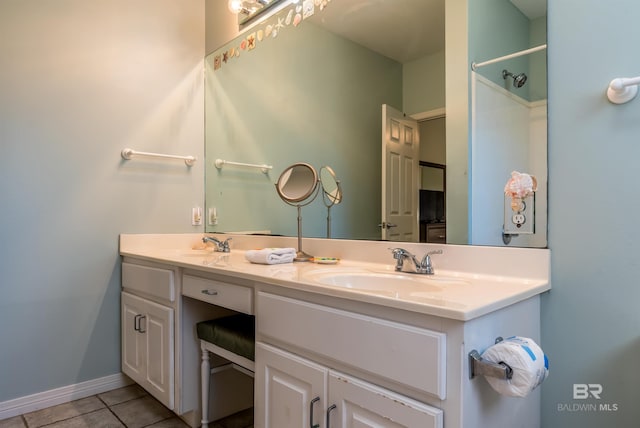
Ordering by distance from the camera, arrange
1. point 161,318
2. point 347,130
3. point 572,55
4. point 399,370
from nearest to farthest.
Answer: point 399,370 < point 572,55 < point 161,318 < point 347,130

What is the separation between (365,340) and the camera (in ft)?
2.95

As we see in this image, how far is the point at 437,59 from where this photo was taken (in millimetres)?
1459

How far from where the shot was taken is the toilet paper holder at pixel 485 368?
75cm

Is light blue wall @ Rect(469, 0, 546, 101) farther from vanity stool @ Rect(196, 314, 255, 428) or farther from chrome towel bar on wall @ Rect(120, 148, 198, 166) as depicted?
chrome towel bar on wall @ Rect(120, 148, 198, 166)

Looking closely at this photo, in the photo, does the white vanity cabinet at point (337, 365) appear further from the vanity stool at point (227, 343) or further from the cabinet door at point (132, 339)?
the cabinet door at point (132, 339)

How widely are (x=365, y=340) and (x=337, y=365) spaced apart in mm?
135

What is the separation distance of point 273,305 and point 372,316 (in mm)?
380

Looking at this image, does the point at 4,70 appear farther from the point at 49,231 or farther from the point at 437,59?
the point at 437,59

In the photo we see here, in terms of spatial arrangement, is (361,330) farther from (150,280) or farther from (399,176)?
(150,280)

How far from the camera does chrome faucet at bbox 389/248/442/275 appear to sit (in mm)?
1285

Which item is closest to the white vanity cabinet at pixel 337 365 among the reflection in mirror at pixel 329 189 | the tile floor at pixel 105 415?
the reflection in mirror at pixel 329 189

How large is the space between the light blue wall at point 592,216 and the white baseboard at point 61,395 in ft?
6.84

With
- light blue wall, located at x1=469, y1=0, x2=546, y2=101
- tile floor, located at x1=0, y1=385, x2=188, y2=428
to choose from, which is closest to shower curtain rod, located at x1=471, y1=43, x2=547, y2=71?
light blue wall, located at x1=469, y1=0, x2=546, y2=101

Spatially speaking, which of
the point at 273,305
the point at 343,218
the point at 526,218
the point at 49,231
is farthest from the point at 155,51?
the point at 526,218
